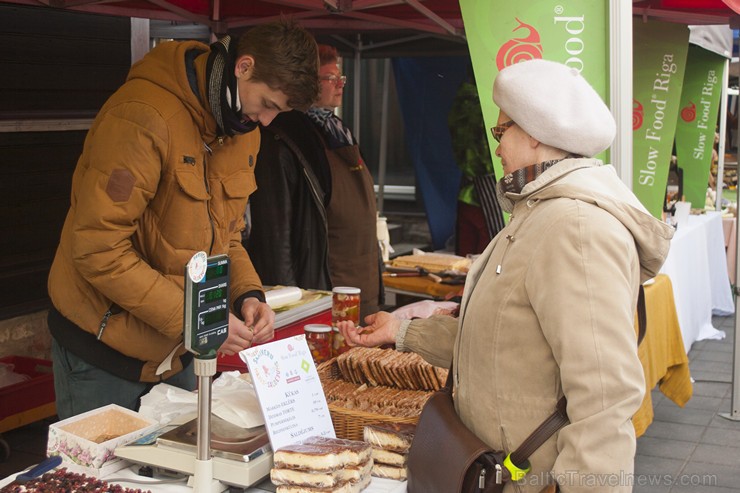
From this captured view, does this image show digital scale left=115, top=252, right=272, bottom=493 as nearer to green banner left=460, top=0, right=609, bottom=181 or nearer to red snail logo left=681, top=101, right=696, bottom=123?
green banner left=460, top=0, right=609, bottom=181

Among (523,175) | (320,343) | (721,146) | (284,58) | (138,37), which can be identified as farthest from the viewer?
(721,146)

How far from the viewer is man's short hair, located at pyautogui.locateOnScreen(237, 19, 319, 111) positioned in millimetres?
2496

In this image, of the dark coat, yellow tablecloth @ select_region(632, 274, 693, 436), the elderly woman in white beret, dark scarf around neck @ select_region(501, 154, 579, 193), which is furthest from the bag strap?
yellow tablecloth @ select_region(632, 274, 693, 436)

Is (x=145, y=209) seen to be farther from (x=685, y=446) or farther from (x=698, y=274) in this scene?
(x=698, y=274)

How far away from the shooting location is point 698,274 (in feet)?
23.2

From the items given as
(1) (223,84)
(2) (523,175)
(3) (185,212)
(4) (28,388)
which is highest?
(1) (223,84)

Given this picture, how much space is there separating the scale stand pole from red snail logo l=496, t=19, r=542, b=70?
177 cm

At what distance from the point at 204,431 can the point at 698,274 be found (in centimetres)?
603

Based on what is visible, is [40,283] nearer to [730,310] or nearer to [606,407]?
[606,407]

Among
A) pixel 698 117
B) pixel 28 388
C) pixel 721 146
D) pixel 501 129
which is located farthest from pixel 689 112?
pixel 501 129

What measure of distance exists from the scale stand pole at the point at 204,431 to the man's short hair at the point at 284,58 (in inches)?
39.1

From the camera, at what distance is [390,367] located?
2.67 meters

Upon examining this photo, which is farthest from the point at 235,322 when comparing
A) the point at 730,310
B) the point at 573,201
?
the point at 730,310

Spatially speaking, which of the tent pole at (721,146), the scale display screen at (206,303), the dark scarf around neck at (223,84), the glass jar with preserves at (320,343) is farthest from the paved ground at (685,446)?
the tent pole at (721,146)
